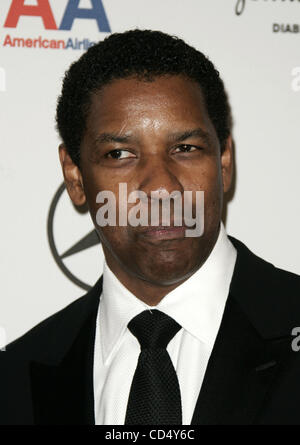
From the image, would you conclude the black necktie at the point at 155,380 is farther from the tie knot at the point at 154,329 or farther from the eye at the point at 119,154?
the eye at the point at 119,154

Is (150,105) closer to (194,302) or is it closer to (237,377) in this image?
(194,302)

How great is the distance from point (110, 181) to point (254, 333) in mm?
472

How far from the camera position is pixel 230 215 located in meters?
1.87

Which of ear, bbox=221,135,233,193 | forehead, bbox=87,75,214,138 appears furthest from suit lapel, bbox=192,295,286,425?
forehead, bbox=87,75,214,138

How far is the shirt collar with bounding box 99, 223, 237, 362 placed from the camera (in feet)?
4.51

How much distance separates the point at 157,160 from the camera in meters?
1.33

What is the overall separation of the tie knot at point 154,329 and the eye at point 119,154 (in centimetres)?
36

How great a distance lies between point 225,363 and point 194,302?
163 millimetres

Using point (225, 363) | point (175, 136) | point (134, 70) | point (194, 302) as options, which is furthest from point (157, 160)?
point (225, 363)

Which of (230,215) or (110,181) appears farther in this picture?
(230,215)

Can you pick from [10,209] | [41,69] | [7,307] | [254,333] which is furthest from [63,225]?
[254,333]

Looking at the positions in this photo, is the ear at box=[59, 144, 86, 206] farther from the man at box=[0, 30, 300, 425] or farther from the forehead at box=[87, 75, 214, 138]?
the forehead at box=[87, 75, 214, 138]
